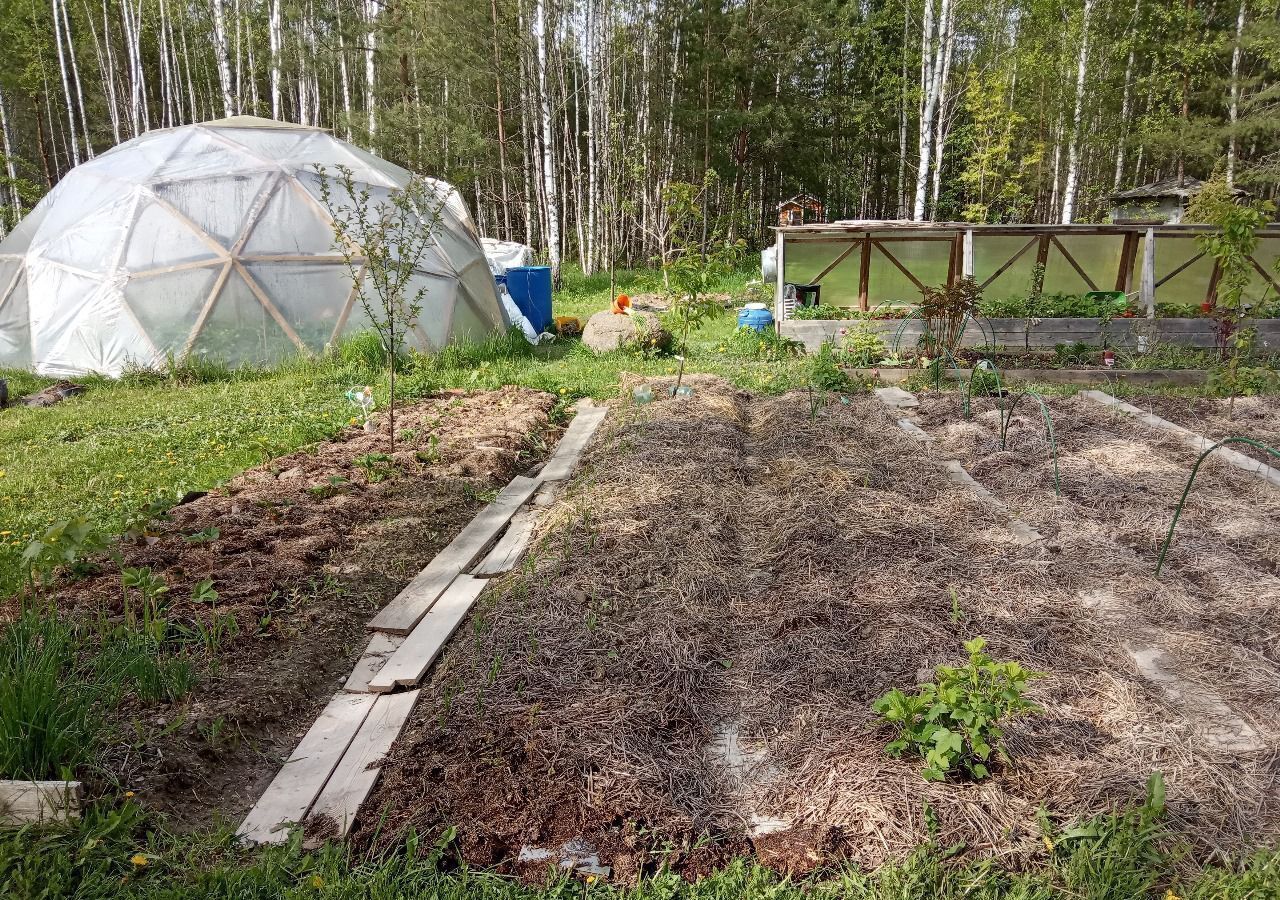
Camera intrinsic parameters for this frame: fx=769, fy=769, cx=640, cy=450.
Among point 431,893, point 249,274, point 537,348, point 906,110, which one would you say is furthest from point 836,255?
point 906,110

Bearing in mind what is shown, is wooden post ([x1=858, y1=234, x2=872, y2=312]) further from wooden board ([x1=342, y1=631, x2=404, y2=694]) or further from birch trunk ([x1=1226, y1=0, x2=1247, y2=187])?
birch trunk ([x1=1226, y1=0, x2=1247, y2=187])

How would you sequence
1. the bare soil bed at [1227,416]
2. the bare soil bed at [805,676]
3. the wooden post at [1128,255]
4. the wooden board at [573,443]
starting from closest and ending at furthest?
the bare soil bed at [805,676]
the wooden board at [573,443]
the bare soil bed at [1227,416]
the wooden post at [1128,255]

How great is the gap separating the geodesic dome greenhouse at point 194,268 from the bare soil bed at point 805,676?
5.80 meters

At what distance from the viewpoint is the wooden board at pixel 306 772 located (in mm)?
2428

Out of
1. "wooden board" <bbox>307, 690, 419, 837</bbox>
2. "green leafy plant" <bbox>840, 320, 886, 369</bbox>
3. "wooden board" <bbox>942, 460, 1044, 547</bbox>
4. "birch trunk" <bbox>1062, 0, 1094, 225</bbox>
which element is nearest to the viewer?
"wooden board" <bbox>307, 690, 419, 837</bbox>

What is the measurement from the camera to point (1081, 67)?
2014 centimetres

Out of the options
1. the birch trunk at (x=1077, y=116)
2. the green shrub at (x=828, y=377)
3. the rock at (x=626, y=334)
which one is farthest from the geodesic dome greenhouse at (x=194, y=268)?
the birch trunk at (x=1077, y=116)

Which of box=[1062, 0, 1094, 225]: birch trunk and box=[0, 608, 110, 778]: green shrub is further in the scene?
box=[1062, 0, 1094, 225]: birch trunk

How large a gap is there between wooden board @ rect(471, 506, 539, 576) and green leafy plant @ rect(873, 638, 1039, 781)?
2.31m

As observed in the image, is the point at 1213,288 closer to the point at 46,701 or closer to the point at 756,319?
the point at 756,319

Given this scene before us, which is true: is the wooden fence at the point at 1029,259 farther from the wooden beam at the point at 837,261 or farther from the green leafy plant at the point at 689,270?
the green leafy plant at the point at 689,270

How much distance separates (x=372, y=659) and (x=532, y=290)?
8748 mm

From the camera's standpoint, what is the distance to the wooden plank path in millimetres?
2523

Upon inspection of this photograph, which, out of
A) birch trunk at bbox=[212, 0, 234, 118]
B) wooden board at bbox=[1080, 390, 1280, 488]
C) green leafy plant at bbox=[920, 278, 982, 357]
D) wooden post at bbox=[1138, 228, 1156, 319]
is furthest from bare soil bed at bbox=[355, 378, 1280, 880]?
birch trunk at bbox=[212, 0, 234, 118]
